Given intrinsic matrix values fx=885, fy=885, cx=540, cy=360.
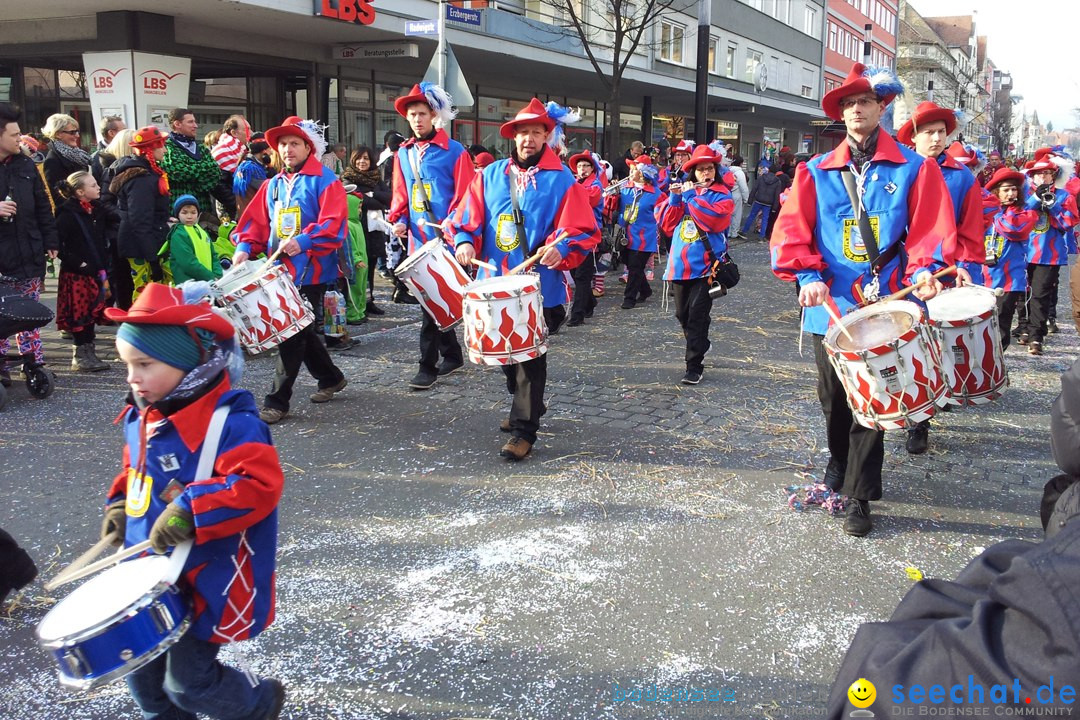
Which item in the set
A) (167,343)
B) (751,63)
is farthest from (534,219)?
(751,63)

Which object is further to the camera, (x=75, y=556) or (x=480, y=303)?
(x=480, y=303)

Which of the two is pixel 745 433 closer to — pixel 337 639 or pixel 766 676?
pixel 766 676

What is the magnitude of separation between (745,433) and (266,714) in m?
4.01

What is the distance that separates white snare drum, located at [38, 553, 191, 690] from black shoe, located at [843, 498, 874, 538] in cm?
319

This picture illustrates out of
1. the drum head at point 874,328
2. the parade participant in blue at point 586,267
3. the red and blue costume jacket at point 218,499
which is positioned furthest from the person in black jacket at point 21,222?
the drum head at point 874,328

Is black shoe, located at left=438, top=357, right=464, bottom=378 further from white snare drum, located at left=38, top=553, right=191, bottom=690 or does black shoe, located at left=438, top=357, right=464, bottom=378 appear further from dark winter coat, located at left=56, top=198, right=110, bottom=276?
white snare drum, located at left=38, top=553, right=191, bottom=690

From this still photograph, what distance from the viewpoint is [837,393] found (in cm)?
442

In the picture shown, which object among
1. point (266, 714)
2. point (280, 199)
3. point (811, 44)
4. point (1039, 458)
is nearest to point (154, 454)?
point (266, 714)

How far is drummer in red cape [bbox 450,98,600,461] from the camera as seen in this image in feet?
17.8

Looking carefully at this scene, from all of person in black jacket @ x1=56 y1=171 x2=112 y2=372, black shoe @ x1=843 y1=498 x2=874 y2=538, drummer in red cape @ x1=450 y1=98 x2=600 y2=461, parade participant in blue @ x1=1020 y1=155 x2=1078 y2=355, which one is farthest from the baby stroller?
parade participant in blue @ x1=1020 y1=155 x2=1078 y2=355

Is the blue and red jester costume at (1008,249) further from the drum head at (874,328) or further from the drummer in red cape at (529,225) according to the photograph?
the drum head at (874,328)

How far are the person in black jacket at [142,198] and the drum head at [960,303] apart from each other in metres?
6.27

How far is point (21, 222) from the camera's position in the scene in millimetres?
6609

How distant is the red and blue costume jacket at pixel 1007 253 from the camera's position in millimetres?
8305
